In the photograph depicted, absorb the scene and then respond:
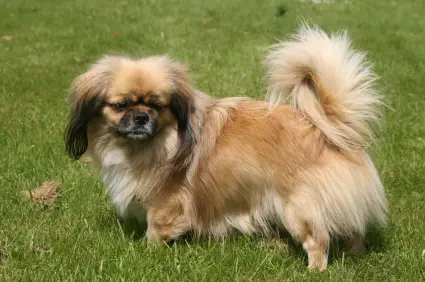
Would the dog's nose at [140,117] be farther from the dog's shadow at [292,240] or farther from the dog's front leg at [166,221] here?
the dog's shadow at [292,240]

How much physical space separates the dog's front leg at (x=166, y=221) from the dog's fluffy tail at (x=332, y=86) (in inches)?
35.8

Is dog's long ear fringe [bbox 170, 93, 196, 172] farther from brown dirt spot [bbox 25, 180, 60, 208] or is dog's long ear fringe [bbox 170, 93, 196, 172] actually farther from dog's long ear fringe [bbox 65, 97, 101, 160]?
brown dirt spot [bbox 25, 180, 60, 208]

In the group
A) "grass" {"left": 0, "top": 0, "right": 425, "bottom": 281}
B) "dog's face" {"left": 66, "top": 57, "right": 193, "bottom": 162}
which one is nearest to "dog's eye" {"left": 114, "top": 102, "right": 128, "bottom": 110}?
"dog's face" {"left": 66, "top": 57, "right": 193, "bottom": 162}

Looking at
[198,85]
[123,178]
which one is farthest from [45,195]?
[198,85]

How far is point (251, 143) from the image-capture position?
3.12 metres

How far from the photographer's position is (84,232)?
133 inches

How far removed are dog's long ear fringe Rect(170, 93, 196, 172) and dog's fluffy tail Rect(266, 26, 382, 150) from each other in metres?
0.57

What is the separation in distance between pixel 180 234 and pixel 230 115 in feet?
2.51

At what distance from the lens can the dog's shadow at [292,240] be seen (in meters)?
3.36

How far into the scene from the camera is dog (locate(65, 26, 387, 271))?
3.03 m

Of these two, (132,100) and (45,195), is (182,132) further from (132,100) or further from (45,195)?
(45,195)

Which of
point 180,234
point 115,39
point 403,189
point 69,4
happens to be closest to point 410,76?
point 403,189

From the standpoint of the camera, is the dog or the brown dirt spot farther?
the brown dirt spot

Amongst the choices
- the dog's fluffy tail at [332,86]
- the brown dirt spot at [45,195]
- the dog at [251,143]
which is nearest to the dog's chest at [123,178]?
the dog at [251,143]
